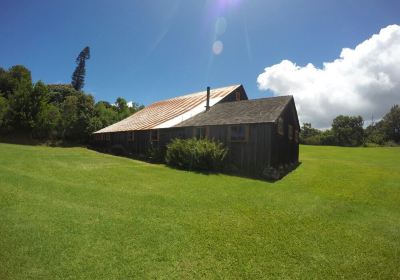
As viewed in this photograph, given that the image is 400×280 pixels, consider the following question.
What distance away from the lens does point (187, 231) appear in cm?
730

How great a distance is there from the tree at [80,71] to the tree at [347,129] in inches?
3405

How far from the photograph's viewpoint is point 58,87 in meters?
75.7

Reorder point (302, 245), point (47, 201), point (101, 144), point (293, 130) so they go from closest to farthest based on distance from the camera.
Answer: point (302, 245)
point (47, 201)
point (293, 130)
point (101, 144)

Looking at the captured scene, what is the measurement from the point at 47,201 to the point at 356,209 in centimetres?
1132

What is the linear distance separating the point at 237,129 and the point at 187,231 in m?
13.6

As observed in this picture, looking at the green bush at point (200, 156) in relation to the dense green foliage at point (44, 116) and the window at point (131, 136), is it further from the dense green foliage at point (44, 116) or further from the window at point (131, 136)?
the dense green foliage at point (44, 116)

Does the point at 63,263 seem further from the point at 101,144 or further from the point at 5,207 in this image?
the point at 101,144

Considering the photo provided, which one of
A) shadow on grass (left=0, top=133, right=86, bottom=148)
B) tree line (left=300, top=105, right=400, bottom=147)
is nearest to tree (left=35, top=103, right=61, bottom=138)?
shadow on grass (left=0, top=133, right=86, bottom=148)

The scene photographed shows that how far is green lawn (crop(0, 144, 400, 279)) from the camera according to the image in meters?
5.47

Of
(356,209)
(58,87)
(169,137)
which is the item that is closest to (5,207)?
(356,209)

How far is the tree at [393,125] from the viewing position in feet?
277

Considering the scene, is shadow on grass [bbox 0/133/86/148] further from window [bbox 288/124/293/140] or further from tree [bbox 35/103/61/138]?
window [bbox 288/124/293/140]

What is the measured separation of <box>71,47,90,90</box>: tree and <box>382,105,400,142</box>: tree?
10048cm

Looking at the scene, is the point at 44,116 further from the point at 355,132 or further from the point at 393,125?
the point at 393,125
